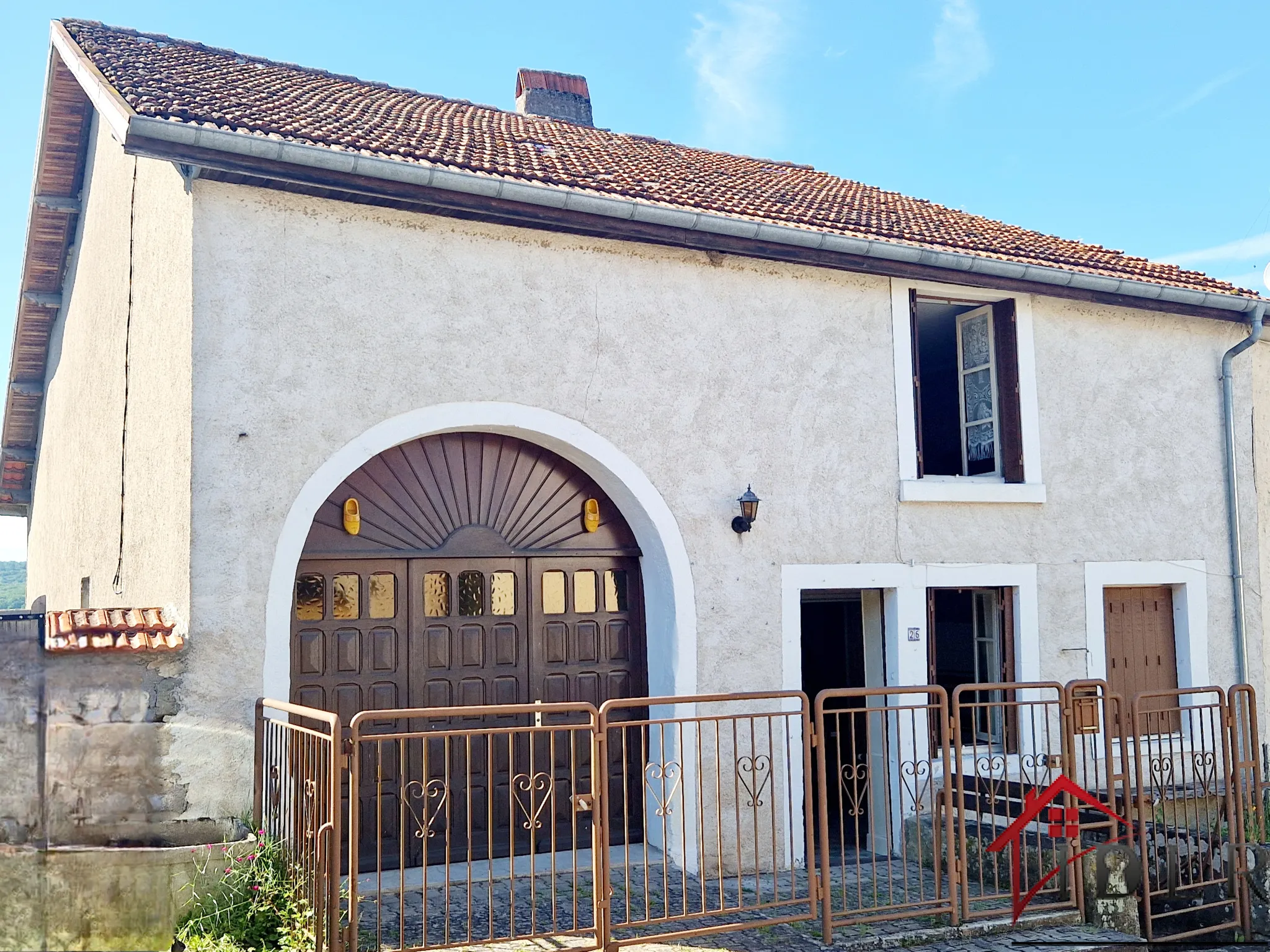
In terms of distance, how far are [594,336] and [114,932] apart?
15.3 feet

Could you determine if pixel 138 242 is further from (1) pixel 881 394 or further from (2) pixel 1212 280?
(2) pixel 1212 280

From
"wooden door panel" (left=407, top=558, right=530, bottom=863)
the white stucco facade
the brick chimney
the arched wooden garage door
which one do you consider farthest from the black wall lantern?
the brick chimney

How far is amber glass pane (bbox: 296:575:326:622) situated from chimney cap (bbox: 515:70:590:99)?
7540 millimetres

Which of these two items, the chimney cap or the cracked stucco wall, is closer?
the cracked stucco wall

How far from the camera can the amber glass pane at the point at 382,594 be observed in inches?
300

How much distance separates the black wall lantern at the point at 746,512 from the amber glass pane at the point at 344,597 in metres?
2.68

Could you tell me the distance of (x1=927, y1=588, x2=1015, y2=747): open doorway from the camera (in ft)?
31.1

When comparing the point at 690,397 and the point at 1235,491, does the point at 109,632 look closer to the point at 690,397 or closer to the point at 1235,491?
the point at 690,397

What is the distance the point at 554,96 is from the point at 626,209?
19.4ft

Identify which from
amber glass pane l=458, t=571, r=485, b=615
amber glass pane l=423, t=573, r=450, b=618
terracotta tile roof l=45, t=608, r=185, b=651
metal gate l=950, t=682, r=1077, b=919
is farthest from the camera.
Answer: amber glass pane l=458, t=571, r=485, b=615

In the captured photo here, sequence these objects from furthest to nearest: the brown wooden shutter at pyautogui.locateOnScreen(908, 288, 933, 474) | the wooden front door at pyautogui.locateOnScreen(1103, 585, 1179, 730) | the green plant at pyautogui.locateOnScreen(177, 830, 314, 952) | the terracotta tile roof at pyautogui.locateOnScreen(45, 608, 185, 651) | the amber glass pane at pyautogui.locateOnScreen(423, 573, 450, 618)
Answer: the wooden front door at pyautogui.locateOnScreen(1103, 585, 1179, 730)
the brown wooden shutter at pyautogui.locateOnScreen(908, 288, 933, 474)
the amber glass pane at pyautogui.locateOnScreen(423, 573, 450, 618)
the terracotta tile roof at pyautogui.locateOnScreen(45, 608, 185, 651)
the green plant at pyautogui.locateOnScreen(177, 830, 314, 952)

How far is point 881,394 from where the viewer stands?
9.05m

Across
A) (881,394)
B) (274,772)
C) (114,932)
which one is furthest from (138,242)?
(881,394)

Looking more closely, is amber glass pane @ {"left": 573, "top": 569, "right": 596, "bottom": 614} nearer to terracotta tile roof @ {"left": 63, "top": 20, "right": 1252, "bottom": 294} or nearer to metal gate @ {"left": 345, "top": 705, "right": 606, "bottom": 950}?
metal gate @ {"left": 345, "top": 705, "right": 606, "bottom": 950}
